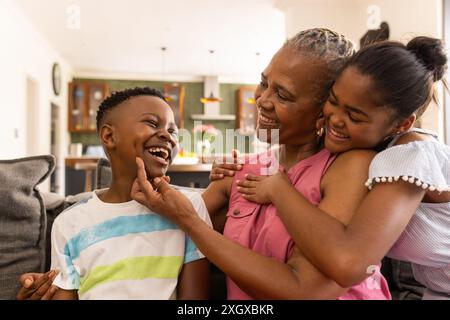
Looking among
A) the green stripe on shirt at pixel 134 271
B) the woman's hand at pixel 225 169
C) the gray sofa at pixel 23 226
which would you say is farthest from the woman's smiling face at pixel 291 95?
the gray sofa at pixel 23 226

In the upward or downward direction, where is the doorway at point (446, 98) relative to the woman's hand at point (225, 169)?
upward

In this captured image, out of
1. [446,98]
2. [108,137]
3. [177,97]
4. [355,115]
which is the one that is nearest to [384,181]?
[355,115]

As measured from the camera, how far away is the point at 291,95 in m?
0.96

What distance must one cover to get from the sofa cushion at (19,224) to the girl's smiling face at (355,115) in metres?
0.97

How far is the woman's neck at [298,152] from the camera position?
1.05m

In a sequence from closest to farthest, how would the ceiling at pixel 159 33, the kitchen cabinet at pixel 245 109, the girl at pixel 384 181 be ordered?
the girl at pixel 384 181, the ceiling at pixel 159 33, the kitchen cabinet at pixel 245 109

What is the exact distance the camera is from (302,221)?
0.77 meters

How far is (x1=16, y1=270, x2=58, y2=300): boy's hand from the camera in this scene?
0.98 m

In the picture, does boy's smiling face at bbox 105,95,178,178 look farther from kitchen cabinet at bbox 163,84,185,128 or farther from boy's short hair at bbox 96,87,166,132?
kitchen cabinet at bbox 163,84,185,128

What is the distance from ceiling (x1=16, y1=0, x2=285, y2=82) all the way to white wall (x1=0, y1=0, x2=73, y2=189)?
216 mm

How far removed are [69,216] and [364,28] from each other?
495 cm

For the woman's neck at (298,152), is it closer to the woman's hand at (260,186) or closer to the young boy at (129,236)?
the woman's hand at (260,186)

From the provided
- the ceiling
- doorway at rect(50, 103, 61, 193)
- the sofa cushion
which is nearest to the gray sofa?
the sofa cushion
